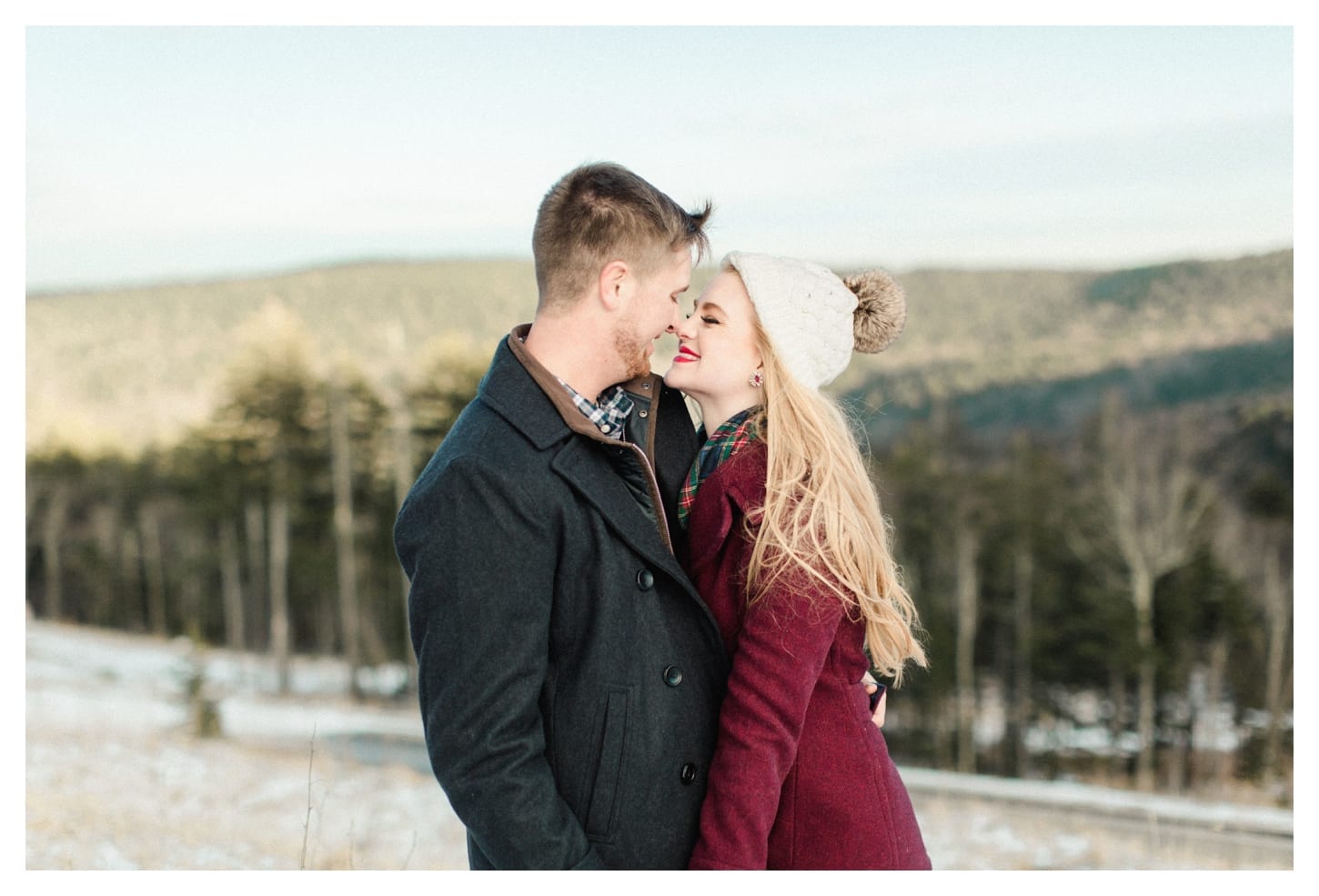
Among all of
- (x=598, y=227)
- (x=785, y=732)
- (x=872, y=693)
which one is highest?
(x=598, y=227)

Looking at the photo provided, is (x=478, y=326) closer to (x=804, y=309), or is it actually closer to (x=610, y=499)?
(x=804, y=309)

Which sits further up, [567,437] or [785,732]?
[567,437]

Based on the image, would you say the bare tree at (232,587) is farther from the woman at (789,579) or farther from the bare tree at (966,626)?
the woman at (789,579)

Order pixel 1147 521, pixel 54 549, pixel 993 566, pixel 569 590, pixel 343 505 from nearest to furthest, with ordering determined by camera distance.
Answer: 1. pixel 569 590
2. pixel 993 566
3. pixel 1147 521
4. pixel 343 505
5. pixel 54 549

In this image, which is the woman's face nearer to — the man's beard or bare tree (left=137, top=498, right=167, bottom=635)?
the man's beard

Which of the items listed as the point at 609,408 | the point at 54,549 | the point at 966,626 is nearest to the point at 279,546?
the point at 54,549

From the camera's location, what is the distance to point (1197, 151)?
62031 millimetres

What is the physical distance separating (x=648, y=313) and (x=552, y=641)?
2.57 feet

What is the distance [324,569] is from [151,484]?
13.7 m

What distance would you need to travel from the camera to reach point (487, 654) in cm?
224

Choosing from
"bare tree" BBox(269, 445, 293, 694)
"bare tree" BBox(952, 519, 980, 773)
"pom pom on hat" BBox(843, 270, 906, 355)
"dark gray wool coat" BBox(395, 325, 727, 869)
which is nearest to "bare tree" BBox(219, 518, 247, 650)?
"bare tree" BBox(269, 445, 293, 694)

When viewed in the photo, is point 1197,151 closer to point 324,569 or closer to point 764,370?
point 324,569

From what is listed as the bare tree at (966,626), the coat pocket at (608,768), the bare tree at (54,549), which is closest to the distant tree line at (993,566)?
the bare tree at (966,626)
